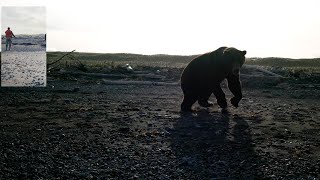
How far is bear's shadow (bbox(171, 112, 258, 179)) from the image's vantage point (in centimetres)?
650

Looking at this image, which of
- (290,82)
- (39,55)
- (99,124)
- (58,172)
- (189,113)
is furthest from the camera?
(39,55)

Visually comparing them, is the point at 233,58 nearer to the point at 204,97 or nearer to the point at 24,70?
the point at 204,97

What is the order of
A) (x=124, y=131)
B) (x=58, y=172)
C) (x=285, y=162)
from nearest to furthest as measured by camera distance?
1. (x=58, y=172)
2. (x=285, y=162)
3. (x=124, y=131)

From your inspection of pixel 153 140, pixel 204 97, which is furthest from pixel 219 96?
pixel 153 140

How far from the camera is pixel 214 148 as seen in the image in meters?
7.80

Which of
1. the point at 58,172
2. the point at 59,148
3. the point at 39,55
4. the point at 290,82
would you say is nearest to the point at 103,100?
the point at 59,148

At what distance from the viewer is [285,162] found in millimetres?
6988

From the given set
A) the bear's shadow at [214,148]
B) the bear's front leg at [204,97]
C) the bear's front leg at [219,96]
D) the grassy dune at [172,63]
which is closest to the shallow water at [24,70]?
the grassy dune at [172,63]

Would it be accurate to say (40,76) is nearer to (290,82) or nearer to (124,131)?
(290,82)

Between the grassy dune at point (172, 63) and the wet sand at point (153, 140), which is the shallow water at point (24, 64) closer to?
the grassy dune at point (172, 63)

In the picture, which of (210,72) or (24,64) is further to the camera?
(24,64)

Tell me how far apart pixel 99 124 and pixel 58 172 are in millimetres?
3704

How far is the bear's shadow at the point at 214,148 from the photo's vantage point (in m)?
6.50

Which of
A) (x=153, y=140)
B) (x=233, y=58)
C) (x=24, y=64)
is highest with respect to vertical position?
(x=233, y=58)
